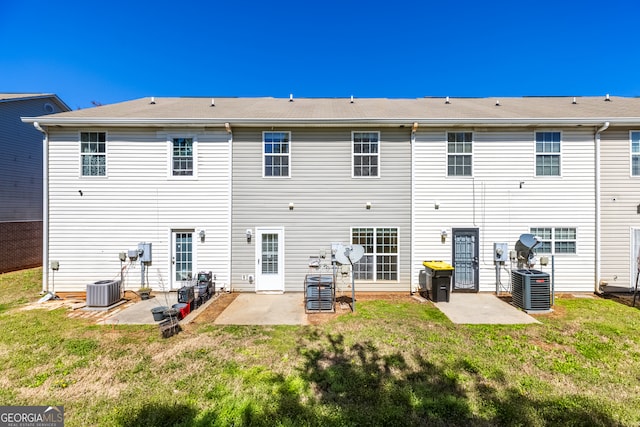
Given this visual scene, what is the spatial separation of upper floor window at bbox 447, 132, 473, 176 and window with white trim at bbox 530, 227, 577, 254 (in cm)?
286

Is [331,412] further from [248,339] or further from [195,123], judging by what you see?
[195,123]

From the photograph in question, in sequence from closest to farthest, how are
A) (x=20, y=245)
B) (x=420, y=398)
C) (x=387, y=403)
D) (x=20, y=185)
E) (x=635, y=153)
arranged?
(x=387, y=403), (x=420, y=398), (x=635, y=153), (x=20, y=245), (x=20, y=185)

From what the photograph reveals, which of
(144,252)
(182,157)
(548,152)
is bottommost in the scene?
Answer: (144,252)

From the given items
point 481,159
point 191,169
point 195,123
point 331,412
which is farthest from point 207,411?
point 481,159

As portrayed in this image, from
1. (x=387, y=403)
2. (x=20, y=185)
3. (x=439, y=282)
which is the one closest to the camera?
(x=387, y=403)

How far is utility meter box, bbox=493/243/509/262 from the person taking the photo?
310 inches

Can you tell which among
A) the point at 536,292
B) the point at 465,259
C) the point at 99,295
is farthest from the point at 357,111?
the point at 99,295

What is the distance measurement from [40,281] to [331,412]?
11704 millimetres

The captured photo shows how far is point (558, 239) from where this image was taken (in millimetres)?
8000

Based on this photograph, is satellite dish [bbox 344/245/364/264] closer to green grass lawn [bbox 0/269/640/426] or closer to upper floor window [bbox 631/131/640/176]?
green grass lawn [bbox 0/269/640/426]

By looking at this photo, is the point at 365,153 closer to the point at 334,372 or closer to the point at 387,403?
the point at 334,372

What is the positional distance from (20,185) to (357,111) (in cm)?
1577

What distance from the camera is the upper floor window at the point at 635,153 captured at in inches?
311

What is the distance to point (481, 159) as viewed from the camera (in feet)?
26.5
